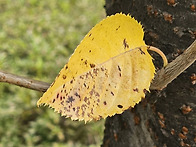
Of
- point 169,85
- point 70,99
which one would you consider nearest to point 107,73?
point 70,99

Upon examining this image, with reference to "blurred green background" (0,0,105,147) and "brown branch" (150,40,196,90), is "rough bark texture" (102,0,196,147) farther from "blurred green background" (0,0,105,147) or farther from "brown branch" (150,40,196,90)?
"blurred green background" (0,0,105,147)

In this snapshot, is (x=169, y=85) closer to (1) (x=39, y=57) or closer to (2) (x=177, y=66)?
(2) (x=177, y=66)

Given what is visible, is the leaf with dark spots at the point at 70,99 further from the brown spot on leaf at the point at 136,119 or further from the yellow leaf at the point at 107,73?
the brown spot on leaf at the point at 136,119

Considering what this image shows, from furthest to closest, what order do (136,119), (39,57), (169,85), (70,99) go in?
(39,57)
(136,119)
(169,85)
(70,99)

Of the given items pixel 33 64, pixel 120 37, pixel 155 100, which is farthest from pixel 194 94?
pixel 33 64

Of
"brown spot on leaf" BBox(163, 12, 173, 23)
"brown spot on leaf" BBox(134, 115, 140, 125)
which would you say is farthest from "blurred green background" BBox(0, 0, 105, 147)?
"brown spot on leaf" BBox(163, 12, 173, 23)

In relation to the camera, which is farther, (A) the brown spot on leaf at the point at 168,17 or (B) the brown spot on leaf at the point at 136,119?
(B) the brown spot on leaf at the point at 136,119

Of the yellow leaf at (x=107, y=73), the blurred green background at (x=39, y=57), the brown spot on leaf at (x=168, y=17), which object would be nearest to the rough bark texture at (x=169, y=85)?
the brown spot on leaf at (x=168, y=17)
